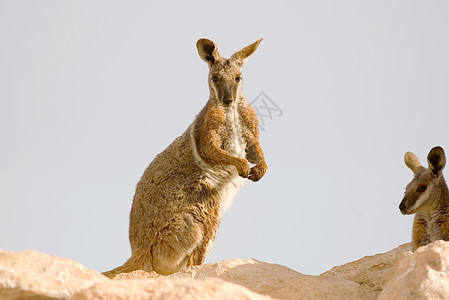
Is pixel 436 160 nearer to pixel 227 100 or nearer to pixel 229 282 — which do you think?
pixel 227 100

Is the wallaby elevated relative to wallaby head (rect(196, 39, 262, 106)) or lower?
lower

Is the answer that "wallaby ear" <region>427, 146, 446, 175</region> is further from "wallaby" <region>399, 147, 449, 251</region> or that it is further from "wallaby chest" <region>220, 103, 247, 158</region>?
"wallaby chest" <region>220, 103, 247, 158</region>

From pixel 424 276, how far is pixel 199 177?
4154 mm

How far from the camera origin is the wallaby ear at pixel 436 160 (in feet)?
25.2

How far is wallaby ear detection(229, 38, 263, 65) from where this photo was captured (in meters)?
9.21

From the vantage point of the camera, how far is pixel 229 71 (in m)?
9.04

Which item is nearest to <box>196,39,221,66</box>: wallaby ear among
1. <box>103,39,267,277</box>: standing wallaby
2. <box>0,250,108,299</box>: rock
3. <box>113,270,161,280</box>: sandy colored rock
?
<box>103,39,267,277</box>: standing wallaby

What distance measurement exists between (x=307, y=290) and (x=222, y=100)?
3151 mm

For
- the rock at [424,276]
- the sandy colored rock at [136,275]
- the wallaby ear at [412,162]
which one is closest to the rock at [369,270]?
the wallaby ear at [412,162]

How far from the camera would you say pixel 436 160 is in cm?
771

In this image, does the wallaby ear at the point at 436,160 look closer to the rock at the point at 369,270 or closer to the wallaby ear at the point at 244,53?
the rock at the point at 369,270

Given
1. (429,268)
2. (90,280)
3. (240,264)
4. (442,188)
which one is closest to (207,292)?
(90,280)

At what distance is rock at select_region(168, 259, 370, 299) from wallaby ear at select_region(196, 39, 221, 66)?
2982 mm

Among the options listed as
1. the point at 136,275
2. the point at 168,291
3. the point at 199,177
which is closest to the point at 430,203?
the point at 199,177
